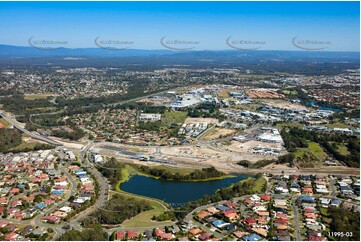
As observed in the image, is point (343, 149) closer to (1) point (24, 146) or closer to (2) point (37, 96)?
(1) point (24, 146)

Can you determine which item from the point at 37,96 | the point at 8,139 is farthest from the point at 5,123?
the point at 37,96

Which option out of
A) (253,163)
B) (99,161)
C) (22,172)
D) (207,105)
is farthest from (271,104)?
(22,172)

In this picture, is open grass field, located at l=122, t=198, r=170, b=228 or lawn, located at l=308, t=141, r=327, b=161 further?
lawn, located at l=308, t=141, r=327, b=161

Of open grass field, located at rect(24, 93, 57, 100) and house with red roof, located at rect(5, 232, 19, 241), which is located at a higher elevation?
open grass field, located at rect(24, 93, 57, 100)

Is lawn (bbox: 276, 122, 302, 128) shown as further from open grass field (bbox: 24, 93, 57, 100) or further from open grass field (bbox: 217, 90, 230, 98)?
open grass field (bbox: 24, 93, 57, 100)

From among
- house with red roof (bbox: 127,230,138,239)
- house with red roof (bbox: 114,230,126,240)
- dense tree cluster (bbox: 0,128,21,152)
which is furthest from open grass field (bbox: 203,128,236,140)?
house with red roof (bbox: 114,230,126,240)

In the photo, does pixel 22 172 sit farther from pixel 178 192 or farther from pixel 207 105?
pixel 207 105
